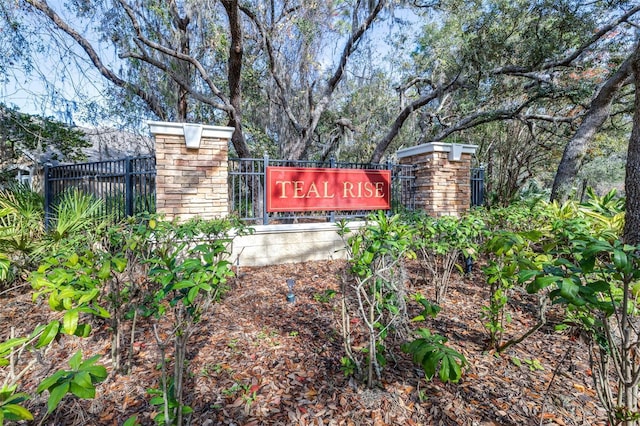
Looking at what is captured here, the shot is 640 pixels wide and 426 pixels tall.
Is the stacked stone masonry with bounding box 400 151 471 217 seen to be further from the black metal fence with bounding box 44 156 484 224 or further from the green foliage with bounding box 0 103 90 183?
the green foliage with bounding box 0 103 90 183

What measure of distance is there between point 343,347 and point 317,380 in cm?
42

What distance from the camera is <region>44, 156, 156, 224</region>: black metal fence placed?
4.86 metres

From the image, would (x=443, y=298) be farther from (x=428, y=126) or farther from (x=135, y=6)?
(x=428, y=126)

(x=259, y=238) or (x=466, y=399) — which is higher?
(x=259, y=238)

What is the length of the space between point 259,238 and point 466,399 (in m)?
3.77

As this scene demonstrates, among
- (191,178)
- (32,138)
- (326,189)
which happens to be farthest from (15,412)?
(32,138)

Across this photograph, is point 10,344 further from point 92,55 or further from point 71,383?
point 92,55

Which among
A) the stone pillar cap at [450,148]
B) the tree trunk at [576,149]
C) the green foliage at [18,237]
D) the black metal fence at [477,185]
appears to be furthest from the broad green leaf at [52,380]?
the tree trunk at [576,149]

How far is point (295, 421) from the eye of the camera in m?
1.89

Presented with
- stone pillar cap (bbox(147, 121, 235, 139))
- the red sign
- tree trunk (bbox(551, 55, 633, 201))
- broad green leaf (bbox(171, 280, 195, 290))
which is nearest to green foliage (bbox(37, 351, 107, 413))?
broad green leaf (bbox(171, 280, 195, 290))

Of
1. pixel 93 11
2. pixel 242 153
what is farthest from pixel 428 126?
pixel 93 11

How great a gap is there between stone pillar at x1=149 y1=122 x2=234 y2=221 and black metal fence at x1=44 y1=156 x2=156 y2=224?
333mm

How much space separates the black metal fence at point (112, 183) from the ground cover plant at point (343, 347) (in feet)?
6.02

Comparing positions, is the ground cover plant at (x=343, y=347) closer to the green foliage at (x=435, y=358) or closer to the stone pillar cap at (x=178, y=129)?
the green foliage at (x=435, y=358)
